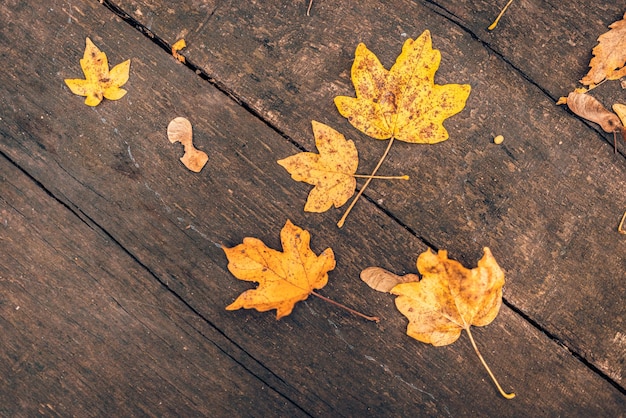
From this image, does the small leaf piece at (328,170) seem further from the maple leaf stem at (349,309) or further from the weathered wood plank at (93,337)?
the weathered wood plank at (93,337)

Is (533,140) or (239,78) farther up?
(533,140)

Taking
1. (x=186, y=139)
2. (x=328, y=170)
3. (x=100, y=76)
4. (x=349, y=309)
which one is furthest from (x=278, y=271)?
(x=100, y=76)

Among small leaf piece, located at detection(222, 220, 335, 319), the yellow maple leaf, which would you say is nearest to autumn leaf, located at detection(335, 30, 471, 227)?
small leaf piece, located at detection(222, 220, 335, 319)

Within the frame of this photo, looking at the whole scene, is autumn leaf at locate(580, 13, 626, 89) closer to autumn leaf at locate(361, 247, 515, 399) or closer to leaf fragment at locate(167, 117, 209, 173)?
autumn leaf at locate(361, 247, 515, 399)

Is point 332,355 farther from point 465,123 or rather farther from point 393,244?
point 465,123

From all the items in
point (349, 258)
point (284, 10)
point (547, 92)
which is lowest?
point (349, 258)

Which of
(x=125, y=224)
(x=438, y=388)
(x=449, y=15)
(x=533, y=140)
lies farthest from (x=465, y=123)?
(x=125, y=224)

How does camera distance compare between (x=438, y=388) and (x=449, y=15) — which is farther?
(x=449, y=15)
